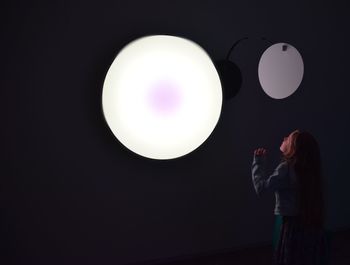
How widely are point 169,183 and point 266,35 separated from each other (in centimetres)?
94

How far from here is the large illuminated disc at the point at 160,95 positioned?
117cm

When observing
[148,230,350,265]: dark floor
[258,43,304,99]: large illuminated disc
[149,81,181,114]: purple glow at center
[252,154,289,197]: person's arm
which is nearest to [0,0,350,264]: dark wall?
[148,230,350,265]: dark floor

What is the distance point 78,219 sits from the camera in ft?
4.81

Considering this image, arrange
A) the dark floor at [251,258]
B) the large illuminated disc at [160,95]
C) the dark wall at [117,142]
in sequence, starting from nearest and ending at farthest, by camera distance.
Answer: the large illuminated disc at [160,95] → the dark wall at [117,142] → the dark floor at [251,258]

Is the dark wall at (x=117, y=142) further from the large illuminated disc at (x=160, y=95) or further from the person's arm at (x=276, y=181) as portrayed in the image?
the person's arm at (x=276, y=181)

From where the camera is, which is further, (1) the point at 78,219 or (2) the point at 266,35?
(2) the point at 266,35

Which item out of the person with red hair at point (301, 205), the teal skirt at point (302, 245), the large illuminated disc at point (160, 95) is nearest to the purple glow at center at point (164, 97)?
the large illuminated disc at point (160, 95)

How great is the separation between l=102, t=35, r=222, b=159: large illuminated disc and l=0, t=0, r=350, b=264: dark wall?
255 mm

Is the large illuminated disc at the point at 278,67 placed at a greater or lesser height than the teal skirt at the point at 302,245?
greater

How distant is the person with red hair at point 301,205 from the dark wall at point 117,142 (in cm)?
53

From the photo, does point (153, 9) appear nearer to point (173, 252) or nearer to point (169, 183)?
point (169, 183)

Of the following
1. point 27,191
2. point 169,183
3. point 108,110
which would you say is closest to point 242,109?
point 169,183

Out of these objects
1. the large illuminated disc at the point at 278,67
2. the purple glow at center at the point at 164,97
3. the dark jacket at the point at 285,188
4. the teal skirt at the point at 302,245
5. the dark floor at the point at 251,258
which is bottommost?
the dark floor at the point at 251,258

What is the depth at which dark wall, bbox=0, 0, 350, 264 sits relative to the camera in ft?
4.43
